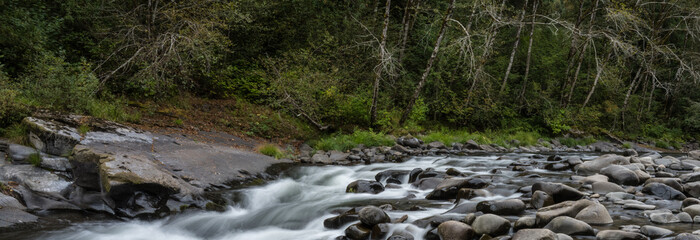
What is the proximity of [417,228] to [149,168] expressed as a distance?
166 inches

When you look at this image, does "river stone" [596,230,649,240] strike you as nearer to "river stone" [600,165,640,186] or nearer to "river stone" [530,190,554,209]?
"river stone" [530,190,554,209]

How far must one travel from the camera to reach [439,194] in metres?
6.69

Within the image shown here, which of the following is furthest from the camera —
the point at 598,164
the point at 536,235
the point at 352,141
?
the point at 352,141

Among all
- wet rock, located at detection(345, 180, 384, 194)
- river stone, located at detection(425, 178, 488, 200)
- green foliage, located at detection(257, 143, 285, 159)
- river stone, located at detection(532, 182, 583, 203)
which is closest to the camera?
river stone, located at detection(532, 182, 583, 203)

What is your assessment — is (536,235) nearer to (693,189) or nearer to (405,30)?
(693,189)

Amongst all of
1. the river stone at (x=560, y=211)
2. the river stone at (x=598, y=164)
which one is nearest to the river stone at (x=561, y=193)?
the river stone at (x=560, y=211)

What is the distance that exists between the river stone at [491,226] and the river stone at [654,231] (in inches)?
53.7

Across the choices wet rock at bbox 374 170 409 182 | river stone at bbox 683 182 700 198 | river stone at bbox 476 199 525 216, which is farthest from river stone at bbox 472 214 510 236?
wet rock at bbox 374 170 409 182

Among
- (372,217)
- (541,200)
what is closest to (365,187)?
(372,217)

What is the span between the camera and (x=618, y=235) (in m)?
4.05

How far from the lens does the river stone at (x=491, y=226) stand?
455 cm

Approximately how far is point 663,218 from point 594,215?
2.54ft

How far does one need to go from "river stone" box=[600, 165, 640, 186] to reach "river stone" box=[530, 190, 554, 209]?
241 centimetres

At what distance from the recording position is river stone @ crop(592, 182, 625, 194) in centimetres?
637
